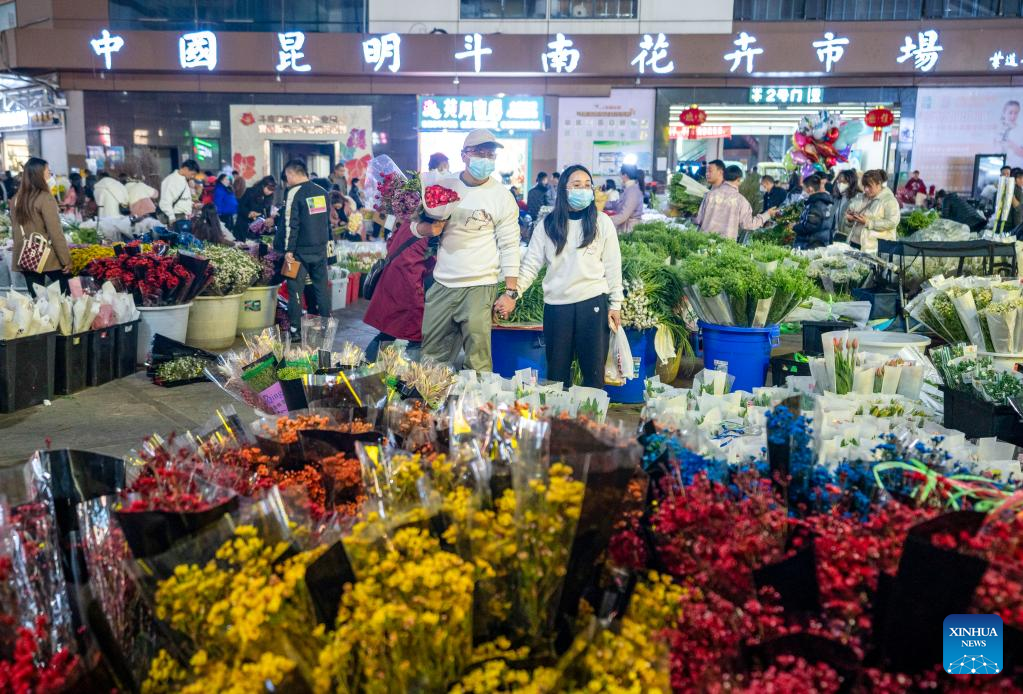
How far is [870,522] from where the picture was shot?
171 cm

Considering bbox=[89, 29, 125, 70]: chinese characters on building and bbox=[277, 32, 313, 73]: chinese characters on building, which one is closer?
bbox=[277, 32, 313, 73]: chinese characters on building

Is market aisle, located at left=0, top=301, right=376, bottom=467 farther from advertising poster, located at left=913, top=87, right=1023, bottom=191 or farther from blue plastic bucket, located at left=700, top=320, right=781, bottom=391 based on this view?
advertising poster, located at left=913, top=87, right=1023, bottom=191

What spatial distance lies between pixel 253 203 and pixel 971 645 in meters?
13.6

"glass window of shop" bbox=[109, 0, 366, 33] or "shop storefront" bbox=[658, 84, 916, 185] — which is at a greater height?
"glass window of shop" bbox=[109, 0, 366, 33]

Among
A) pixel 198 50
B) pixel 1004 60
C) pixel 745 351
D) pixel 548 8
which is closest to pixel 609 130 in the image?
pixel 548 8

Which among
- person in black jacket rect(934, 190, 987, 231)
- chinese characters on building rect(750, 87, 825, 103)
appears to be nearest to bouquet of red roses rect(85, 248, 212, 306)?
A: person in black jacket rect(934, 190, 987, 231)

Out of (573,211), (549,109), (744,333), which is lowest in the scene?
(744,333)

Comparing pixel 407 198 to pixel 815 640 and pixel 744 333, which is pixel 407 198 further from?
pixel 815 640

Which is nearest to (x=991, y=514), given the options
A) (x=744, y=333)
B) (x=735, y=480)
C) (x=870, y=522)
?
(x=870, y=522)

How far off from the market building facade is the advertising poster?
3 cm

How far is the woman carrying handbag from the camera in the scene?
25.4ft

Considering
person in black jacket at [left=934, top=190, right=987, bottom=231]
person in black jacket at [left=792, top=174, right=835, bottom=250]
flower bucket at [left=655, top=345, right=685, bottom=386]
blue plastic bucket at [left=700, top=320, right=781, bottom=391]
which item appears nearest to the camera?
blue plastic bucket at [left=700, top=320, right=781, bottom=391]

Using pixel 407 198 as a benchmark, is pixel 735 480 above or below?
below

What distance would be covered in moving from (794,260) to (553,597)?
6.75 meters
